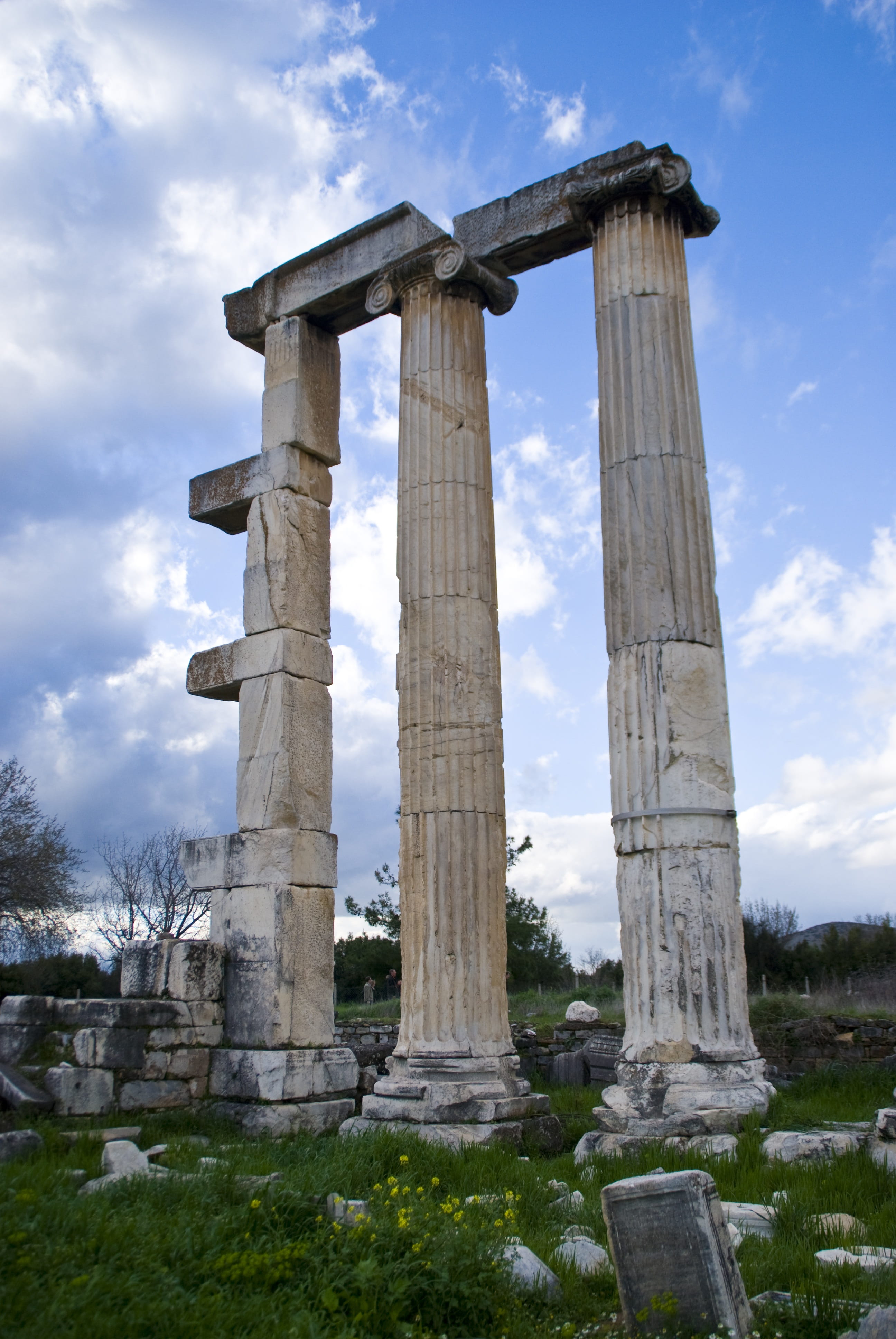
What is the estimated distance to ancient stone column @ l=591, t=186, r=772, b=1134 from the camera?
7398 mm

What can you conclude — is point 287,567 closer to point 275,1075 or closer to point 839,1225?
point 275,1075

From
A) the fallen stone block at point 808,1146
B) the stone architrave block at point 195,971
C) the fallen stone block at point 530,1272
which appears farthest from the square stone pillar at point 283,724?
the fallen stone block at point 530,1272

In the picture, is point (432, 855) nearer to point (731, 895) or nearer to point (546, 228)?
point (731, 895)

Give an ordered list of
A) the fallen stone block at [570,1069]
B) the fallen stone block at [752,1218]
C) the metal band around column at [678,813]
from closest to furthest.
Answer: the fallen stone block at [752,1218] < the metal band around column at [678,813] < the fallen stone block at [570,1069]

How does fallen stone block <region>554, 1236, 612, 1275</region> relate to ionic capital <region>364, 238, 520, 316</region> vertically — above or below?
below

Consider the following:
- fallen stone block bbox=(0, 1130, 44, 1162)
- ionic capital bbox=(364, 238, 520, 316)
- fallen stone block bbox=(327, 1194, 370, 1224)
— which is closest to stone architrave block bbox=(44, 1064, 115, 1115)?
fallen stone block bbox=(0, 1130, 44, 1162)

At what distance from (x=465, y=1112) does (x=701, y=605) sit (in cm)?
420

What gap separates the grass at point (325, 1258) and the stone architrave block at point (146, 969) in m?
3.50

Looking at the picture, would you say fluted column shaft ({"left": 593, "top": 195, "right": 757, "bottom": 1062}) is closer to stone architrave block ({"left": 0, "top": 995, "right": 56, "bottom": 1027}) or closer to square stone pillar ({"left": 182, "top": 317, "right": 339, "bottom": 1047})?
square stone pillar ({"left": 182, "top": 317, "right": 339, "bottom": 1047})

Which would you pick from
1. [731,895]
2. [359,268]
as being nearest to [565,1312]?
[731,895]

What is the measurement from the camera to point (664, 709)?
26.3 feet

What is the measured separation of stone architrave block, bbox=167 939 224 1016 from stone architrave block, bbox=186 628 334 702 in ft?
8.17

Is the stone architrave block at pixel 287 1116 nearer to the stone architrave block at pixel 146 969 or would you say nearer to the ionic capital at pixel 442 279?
the stone architrave block at pixel 146 969

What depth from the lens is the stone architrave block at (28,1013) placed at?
877 centimetres
